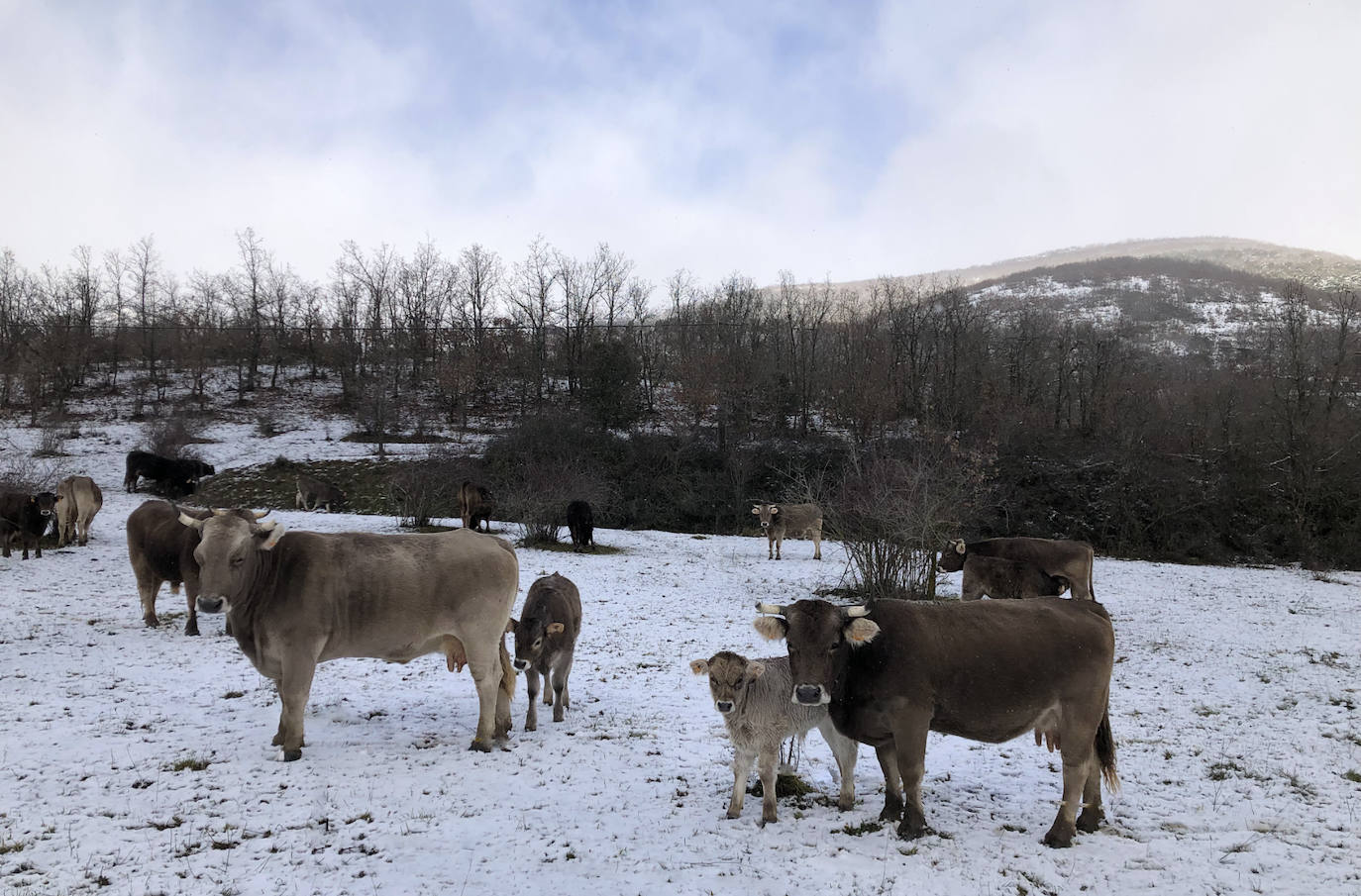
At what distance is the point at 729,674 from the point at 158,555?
10.4m

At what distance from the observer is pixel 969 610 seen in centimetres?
568

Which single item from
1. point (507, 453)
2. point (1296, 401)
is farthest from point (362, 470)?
point (1296, 401)

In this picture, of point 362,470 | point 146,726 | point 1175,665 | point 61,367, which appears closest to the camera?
point 146,726

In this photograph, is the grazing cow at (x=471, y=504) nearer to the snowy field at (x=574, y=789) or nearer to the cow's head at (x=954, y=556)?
the snowy field at (x=574, y=789)

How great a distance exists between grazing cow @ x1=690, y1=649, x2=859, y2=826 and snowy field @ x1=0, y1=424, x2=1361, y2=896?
10.2 inches

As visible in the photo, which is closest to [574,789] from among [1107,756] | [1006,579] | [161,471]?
[1107,756]

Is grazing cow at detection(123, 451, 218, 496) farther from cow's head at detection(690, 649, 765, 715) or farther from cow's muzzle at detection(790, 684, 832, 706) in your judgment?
cow's muzzle at detection(790, 684, 832, 706)

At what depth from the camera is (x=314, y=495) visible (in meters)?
30.8

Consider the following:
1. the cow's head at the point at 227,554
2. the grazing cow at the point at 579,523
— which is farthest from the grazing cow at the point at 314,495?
the cow's head at the point at 227,554

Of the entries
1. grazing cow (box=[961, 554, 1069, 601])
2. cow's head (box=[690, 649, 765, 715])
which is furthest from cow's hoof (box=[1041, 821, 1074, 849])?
grazing cow (box=[961, 554, 1069, 601])

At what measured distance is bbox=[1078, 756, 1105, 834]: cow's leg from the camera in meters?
5.53

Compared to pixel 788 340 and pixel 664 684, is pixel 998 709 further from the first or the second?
pixel 788 340

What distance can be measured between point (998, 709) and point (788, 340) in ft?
177

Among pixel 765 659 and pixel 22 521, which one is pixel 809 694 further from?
pixel 22 521
